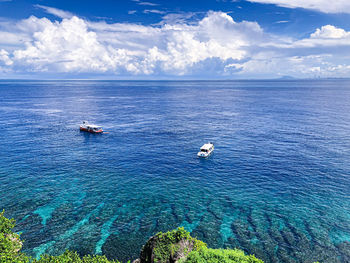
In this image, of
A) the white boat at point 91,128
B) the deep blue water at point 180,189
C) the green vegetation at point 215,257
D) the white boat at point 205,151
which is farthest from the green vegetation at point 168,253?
the white boat at point 91,128

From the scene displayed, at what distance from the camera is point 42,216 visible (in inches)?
2237

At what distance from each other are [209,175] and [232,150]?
27453 millimetres

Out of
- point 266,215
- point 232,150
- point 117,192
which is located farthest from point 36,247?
point 232,150

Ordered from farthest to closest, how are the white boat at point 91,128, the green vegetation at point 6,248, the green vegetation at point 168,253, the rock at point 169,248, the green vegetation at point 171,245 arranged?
the white boat at point 91,128, the green vegetation at point 171,245, the rock at point 169,248, the green vegetation at point 6,248, the green vegetation at point 168,253

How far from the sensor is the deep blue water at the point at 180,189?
165 feet

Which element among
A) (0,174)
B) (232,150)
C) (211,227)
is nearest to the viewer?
(211,227)

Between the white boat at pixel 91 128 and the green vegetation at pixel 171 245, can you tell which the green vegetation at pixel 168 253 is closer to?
the green vegetation at pixel 171 245

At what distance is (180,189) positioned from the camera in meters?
70.6

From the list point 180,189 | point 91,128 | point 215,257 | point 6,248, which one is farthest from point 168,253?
point 91,128

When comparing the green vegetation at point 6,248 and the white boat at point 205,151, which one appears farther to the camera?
the white boat at point 205,151

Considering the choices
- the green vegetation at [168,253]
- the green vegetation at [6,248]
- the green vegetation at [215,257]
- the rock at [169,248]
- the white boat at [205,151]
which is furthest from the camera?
the white boat at [205,151]

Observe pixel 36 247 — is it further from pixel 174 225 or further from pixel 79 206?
pixel 174 225

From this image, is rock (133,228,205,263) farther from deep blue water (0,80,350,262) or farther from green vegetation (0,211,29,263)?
green vegetation (0,211,29,263)

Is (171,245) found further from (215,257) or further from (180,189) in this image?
(180,189)
